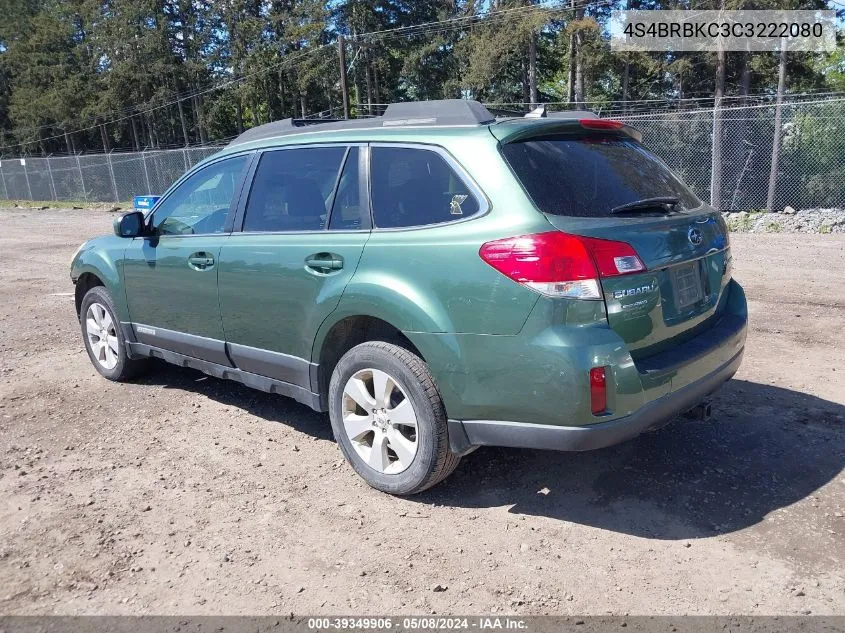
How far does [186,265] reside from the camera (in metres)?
4.61

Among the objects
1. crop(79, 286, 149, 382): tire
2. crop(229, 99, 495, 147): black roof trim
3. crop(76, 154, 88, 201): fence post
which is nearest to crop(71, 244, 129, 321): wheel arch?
crop(79, 286, 149, 382): tire

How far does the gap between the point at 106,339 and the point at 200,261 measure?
67.0 inches

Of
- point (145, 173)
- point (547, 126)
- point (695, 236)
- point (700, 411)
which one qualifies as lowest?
point (700, 411)

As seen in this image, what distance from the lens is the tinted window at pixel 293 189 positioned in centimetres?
392

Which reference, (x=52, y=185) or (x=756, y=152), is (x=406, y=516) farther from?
(x=52, y=185)

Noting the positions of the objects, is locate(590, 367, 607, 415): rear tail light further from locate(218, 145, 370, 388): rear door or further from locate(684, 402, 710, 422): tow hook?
locate(218, 145, 370, 388): rear door

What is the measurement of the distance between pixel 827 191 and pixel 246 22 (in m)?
44.4

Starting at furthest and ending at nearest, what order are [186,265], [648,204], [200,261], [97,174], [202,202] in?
[97,174]
[202,202]
[186,265]
[200,261]
[648,204]

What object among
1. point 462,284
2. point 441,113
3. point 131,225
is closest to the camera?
point 462,284

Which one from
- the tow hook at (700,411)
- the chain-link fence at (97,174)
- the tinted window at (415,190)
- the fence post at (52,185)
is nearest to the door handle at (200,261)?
the tinted window at (415,190)

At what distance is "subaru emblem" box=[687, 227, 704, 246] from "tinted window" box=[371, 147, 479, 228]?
109 centimetres

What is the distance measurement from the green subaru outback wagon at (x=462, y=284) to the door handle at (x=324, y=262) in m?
0.01

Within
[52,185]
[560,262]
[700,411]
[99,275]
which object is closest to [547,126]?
[560,262]

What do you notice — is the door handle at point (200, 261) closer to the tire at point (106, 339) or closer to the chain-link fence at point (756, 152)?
the tire at point (106, 339)
